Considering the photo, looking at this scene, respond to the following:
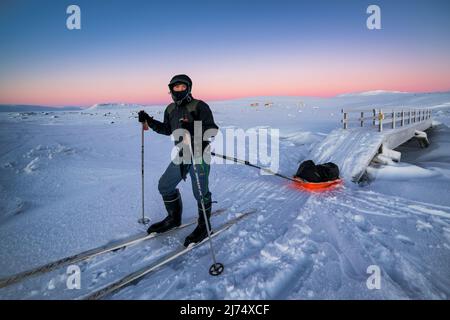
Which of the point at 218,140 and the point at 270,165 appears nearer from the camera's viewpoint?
the point at 270,165

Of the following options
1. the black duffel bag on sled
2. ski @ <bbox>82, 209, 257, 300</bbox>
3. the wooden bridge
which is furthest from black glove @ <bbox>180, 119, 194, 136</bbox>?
the wooden bridge

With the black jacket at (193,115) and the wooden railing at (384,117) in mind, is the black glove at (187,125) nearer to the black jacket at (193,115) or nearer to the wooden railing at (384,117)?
the black jacket at (193,115)

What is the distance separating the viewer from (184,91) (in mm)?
3363

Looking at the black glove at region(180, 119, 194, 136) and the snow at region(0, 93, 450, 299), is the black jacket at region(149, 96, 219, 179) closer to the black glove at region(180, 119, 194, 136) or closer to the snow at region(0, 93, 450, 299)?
the black glove at region(180, 119, 194, 136)

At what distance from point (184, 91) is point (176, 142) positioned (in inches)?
29.5

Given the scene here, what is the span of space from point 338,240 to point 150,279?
2724mm

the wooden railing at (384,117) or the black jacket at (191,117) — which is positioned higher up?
the wooden railing at (384,117)

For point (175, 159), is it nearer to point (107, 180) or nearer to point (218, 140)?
point (107, 180)

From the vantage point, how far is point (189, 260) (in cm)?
315

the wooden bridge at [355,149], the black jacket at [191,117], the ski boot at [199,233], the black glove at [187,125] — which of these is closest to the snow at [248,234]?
the ski boot at [199,233]

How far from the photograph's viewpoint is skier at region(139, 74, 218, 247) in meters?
3.39

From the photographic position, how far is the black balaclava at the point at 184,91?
3.33 meters
